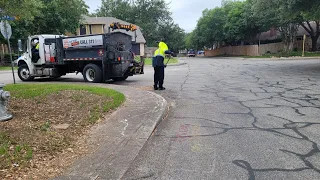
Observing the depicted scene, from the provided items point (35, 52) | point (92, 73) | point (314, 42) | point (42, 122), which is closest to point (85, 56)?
point (92, 73)

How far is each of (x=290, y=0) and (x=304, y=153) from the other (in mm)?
14147

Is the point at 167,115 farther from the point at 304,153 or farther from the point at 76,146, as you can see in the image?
the point at 304,153

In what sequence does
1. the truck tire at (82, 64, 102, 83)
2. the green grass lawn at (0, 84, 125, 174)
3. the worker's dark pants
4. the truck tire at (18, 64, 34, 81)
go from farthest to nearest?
the truck tire at (18, 64, 34, 81) → the truck tire at (82, 64, 102, 83) → the worker's dark pants → the green grass lawn at (0, 84, 125, 174)

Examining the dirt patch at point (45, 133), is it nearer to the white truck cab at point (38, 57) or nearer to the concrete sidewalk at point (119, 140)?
the concrete sidewalk at point (119, 140)

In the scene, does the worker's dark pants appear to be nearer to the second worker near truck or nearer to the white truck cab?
the second worker near truck

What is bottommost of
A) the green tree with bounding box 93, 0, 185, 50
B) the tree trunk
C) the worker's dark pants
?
the worker's dark pants

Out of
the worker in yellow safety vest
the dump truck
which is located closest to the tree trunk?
the dump truck

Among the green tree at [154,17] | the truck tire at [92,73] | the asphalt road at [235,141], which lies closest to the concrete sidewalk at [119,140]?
the asphalt road at [235,141]

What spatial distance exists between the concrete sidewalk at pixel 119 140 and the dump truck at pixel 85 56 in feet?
17.1

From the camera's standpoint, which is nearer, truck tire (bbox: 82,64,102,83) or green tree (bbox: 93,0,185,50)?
truck tire (bbox: 82,64,102,83)

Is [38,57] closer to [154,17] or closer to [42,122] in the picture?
[42,122]

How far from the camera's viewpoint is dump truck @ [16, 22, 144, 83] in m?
13.0

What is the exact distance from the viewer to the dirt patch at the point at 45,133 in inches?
156

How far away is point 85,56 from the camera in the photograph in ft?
44.2
